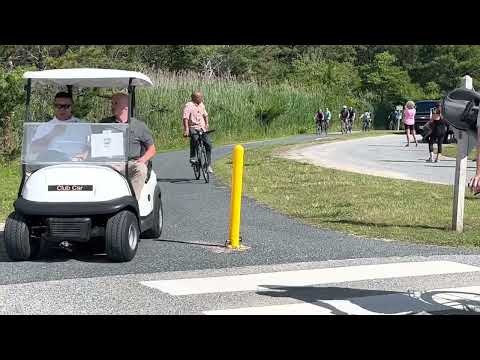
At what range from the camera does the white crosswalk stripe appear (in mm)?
6191

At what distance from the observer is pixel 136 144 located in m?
9.01

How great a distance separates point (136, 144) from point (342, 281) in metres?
3.03

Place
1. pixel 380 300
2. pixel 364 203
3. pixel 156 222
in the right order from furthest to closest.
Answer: pixel 364 203
pixel 156 222
pixel 380 300

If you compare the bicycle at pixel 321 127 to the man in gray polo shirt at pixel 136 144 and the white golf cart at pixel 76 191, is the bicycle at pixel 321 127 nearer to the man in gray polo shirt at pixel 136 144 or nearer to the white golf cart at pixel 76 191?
the man in gray polo shirt at pixel 136 144

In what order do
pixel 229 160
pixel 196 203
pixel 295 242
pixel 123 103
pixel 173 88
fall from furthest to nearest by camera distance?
1. pixel 173 88
2. pixel 229 160
3. pixel 196 203
4. pixel 295 242
5. pixel 123 103

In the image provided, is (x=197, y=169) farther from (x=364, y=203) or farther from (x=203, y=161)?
(x=364, y=203)

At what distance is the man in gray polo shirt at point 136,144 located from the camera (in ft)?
28.3

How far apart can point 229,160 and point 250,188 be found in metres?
8.23

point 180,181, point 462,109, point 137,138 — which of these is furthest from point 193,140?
point 462,109

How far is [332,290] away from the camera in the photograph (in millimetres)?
6961

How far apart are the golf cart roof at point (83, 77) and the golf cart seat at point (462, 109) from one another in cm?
413

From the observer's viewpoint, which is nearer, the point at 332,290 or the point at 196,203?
the point at 332,290
